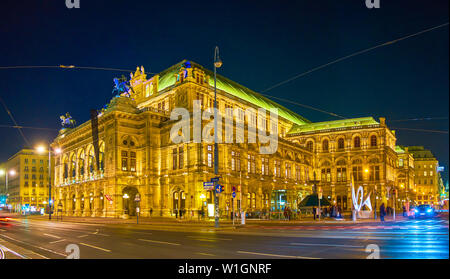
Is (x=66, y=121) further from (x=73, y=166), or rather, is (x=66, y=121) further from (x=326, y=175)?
(x=326, y=175)

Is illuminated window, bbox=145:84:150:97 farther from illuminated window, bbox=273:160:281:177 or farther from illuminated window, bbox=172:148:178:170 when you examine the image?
illuminated window, bbox=273:160:281:177

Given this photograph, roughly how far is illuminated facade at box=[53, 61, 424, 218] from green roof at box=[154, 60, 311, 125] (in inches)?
11.9

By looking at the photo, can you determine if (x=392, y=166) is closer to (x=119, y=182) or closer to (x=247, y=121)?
(x=247, y=121)

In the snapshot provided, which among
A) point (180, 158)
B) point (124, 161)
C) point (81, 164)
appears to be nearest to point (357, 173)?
point (180, 158)

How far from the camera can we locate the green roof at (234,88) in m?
69.8

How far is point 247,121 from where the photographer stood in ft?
256

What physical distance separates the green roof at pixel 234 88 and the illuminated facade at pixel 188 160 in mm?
303

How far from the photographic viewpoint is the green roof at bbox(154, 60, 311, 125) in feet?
229

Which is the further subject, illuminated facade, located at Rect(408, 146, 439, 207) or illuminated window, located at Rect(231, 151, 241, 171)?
illuminated facade, located at Rect(408, 146, 439, 207)

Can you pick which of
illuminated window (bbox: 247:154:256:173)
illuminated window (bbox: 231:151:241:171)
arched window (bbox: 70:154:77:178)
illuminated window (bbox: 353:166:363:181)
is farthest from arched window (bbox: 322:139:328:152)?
arched window (bbox: 70:154:77:178)

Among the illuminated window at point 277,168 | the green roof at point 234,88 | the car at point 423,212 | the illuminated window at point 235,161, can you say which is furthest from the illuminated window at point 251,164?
the car at point 423,212

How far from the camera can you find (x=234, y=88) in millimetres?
78750
